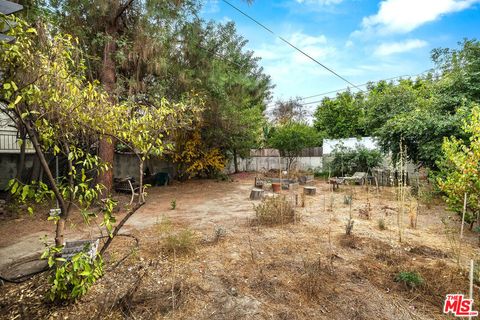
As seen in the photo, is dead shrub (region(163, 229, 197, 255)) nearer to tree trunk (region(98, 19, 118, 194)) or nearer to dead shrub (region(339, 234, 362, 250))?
dead shrub (region(339, 234, 362, 250))

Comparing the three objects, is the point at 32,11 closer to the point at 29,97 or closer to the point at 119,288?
the point at 29,97

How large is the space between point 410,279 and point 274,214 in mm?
2344

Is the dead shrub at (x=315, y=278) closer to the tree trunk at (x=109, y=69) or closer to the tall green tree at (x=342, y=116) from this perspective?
the tree trunk at (x=109, y=69)

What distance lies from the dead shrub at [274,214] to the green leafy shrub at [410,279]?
7.05 feet

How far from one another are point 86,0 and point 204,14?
278cm

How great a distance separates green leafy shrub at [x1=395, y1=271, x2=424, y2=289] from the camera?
2.43 m

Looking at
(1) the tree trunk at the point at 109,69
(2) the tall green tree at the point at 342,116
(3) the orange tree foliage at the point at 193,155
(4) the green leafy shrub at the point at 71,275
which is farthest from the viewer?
(2) the tall green tree at the point at 342,116

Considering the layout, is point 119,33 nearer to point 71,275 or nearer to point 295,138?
point 71,275

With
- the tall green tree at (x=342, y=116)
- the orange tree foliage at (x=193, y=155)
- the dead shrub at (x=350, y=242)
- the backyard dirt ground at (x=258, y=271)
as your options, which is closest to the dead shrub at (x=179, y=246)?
the backyard dirt ground at (x=258, y=271)

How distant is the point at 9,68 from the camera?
1696 millimetres

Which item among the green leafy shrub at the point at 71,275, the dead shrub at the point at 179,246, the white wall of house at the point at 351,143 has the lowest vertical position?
the dead shrub at the point at 179,246

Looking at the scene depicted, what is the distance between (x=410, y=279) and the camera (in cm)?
246

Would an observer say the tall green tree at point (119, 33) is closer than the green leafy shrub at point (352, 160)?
Yes

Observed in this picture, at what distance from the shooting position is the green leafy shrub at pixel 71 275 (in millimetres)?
1806
